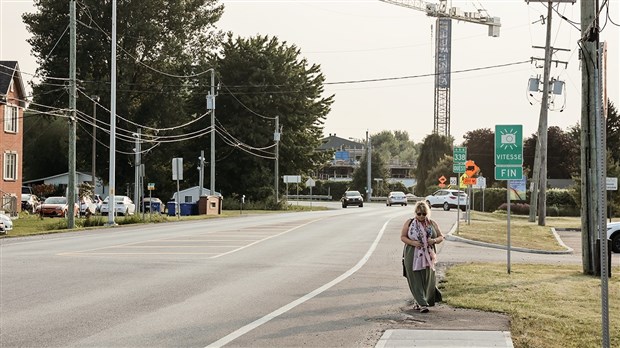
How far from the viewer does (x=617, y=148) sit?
77.2m

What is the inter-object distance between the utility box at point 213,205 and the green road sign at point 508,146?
130ft

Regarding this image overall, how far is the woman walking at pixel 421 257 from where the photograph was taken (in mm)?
12867

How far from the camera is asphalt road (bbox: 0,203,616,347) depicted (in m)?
10.6

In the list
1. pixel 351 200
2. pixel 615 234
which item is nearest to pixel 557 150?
pixel 351 200

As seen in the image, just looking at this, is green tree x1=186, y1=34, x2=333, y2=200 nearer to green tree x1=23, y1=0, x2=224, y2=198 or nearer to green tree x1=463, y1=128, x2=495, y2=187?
green tree x1=23, y1=0, x2=224, y2=198

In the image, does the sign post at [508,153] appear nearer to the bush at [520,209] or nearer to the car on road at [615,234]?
the car on road at [615,234]

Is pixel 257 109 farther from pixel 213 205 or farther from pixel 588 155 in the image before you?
pixel 588 155

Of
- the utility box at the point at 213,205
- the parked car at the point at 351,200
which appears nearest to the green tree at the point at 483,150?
the parked car at the point at 351,200

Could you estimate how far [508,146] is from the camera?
63.1 feet

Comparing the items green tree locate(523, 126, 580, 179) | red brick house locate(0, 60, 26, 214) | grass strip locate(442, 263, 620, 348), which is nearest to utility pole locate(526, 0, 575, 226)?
grass strip locate(442, 263, 620, 348)

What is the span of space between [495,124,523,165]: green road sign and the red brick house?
40.5 meters

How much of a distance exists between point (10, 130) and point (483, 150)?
63587 millimetres

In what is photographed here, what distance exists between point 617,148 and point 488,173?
29.6 m

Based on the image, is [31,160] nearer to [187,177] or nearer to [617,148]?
[187,177]
